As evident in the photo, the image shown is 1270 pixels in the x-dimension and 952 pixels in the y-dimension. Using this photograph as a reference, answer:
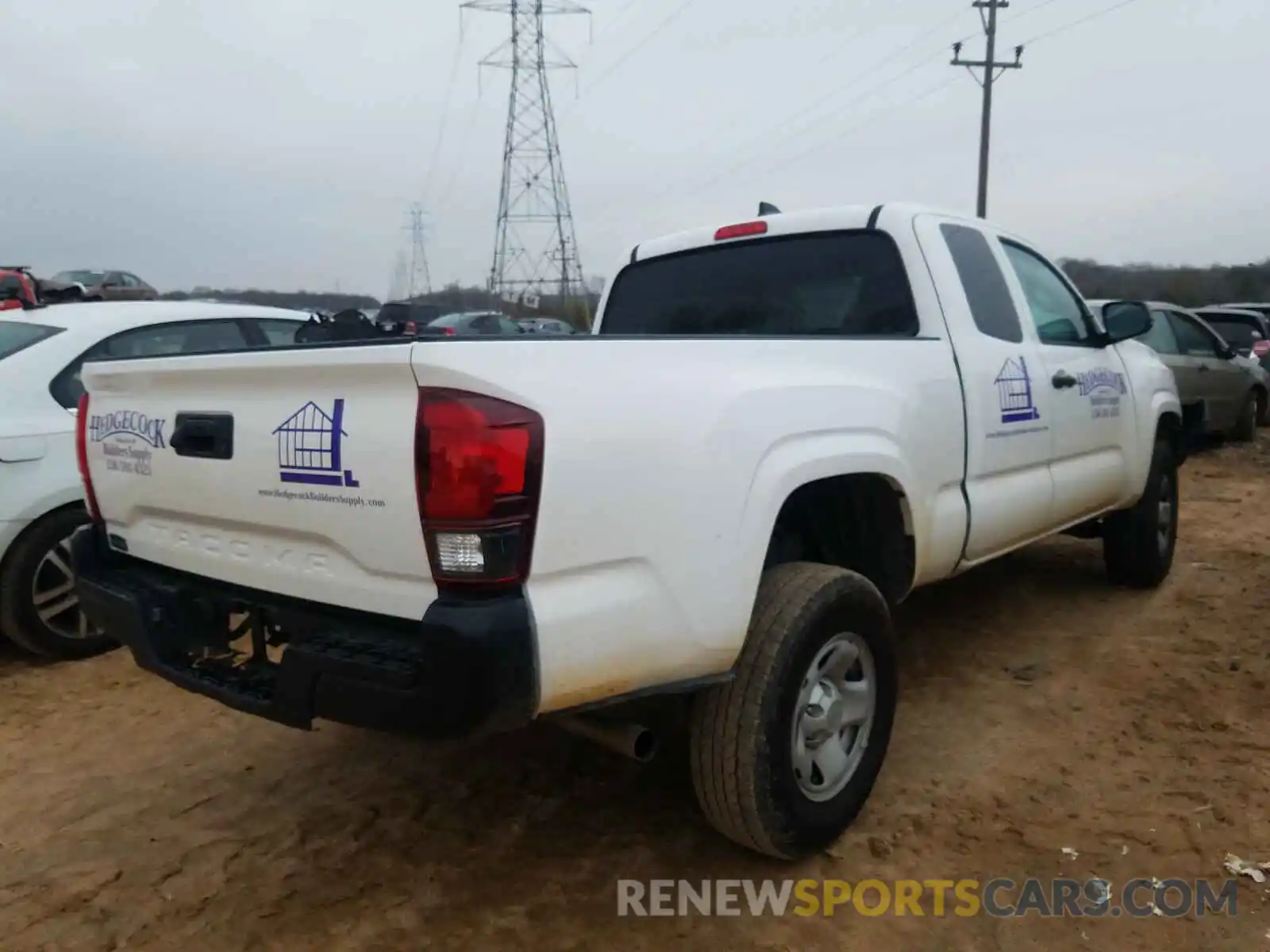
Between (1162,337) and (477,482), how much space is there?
9.94 metres

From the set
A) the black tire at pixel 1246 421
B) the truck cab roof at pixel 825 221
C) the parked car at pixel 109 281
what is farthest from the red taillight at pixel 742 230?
the parked car at pixel 109 281

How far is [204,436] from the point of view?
8.11 feet

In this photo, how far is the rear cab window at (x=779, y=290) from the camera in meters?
3.55

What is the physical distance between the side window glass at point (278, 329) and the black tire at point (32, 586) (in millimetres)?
1497

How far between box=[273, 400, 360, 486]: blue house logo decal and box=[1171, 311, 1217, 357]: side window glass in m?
10.3

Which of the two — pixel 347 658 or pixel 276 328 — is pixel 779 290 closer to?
pixel 347 658

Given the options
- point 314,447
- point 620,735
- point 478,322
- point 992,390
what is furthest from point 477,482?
point 478,322

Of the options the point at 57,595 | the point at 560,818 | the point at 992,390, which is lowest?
the point at 560,818

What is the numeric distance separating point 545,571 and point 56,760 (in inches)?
100

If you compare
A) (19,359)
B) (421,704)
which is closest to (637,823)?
(421,704)

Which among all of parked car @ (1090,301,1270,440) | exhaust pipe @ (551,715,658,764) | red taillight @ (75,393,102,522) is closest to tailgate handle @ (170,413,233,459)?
red taillight @ (75,393,102,522)

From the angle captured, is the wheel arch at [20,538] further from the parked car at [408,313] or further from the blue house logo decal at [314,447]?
the parked car at [408,313]

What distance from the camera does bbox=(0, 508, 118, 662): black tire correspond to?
4176 millimetres

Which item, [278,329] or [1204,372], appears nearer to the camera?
[278,329]
